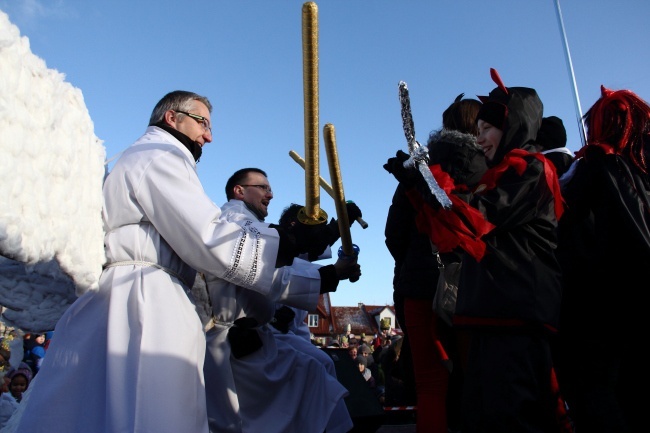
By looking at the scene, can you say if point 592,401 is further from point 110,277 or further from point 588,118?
point 110,277

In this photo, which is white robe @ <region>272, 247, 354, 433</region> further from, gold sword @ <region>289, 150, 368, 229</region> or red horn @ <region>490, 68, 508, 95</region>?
red horn @ <region>490, 68, 508, 95</region>

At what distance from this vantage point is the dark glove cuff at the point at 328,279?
330 cm

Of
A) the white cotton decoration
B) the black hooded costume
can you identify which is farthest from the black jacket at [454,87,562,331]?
the white cotton decoration

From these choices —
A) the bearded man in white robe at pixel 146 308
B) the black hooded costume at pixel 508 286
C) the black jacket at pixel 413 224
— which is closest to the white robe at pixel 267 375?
the black jacket at pixel 413 224

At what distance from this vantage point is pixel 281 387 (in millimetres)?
3434

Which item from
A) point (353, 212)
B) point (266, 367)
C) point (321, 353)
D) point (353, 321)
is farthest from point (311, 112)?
point (353, 321)

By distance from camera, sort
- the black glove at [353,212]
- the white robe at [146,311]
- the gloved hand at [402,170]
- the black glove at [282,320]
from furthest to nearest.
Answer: the black glove at [282,320], the black glove at [353,212], the gloved hand at [402,170], the white robe at [146,311]

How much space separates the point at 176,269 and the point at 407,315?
1565mm

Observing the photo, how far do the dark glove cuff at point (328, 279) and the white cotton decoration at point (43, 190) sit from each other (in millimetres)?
1580

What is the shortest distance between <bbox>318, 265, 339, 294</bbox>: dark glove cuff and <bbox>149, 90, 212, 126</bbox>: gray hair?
1.22 metres

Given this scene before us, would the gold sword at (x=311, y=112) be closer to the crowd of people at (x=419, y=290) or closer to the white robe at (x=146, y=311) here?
the crowd of people at (x=419, y=290)

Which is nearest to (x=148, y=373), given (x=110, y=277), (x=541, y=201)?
(x=110, y=277)

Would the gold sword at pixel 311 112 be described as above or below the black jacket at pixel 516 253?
above

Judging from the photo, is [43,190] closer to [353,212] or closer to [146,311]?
[146,311]
